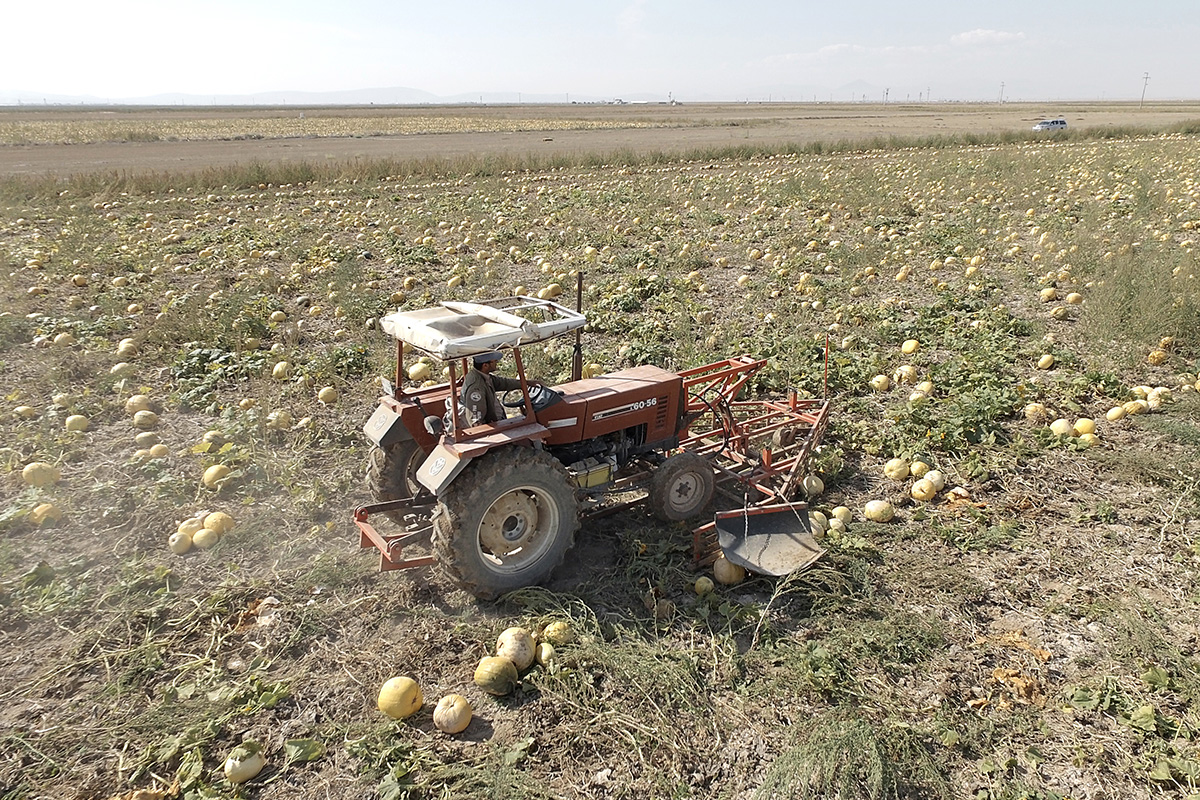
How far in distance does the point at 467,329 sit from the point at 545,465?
1.11 meters

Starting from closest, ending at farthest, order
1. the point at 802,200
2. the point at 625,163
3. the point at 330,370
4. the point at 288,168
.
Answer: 1. the point at 330,370
2. the point at 802,200
3. the point at 288,168
4. the point at 625,163

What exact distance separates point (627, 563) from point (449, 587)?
1387mm

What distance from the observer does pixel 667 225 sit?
16.7 metres

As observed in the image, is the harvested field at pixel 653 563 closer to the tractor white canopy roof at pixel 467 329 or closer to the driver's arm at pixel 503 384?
the driver's arm at pixel 503 384

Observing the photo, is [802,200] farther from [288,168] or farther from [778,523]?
[288,168]

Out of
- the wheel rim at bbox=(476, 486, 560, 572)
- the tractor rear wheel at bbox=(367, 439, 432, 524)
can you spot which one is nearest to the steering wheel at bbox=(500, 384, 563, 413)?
the wheel rim at bbox=(476, 486, 560, 572)

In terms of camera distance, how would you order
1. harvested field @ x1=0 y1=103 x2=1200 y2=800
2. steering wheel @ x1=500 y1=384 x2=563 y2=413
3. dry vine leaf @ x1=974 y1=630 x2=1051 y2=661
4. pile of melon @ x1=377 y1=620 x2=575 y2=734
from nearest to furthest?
harvested field @ x1=0 y1=103 x2=1200 y2=800 < pile of melon @ x1=377 y1=620 x2=575 y2=734 < dry vine leaf @ x1=974 y1=630 x2=1051 y2=661 < steering wheel @ x1=500 y1=384 x2=563 y2=413

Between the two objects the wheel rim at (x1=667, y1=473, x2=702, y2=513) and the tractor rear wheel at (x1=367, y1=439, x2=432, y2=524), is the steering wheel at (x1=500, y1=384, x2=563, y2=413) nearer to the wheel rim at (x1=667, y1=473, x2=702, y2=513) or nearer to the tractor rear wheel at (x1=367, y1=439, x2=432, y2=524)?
the tractor rear wheel at (x1=367, y1=439, x2=432, y2=524)

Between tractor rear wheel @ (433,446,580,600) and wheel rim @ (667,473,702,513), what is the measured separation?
1.04 m

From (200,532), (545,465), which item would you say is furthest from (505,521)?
(200,532)

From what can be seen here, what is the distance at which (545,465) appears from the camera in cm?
473

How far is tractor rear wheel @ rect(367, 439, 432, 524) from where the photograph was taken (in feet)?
17.7

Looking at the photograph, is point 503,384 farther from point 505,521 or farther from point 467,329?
point 505,521

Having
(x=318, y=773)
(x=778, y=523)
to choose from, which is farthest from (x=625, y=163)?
(x=318, y=773)
